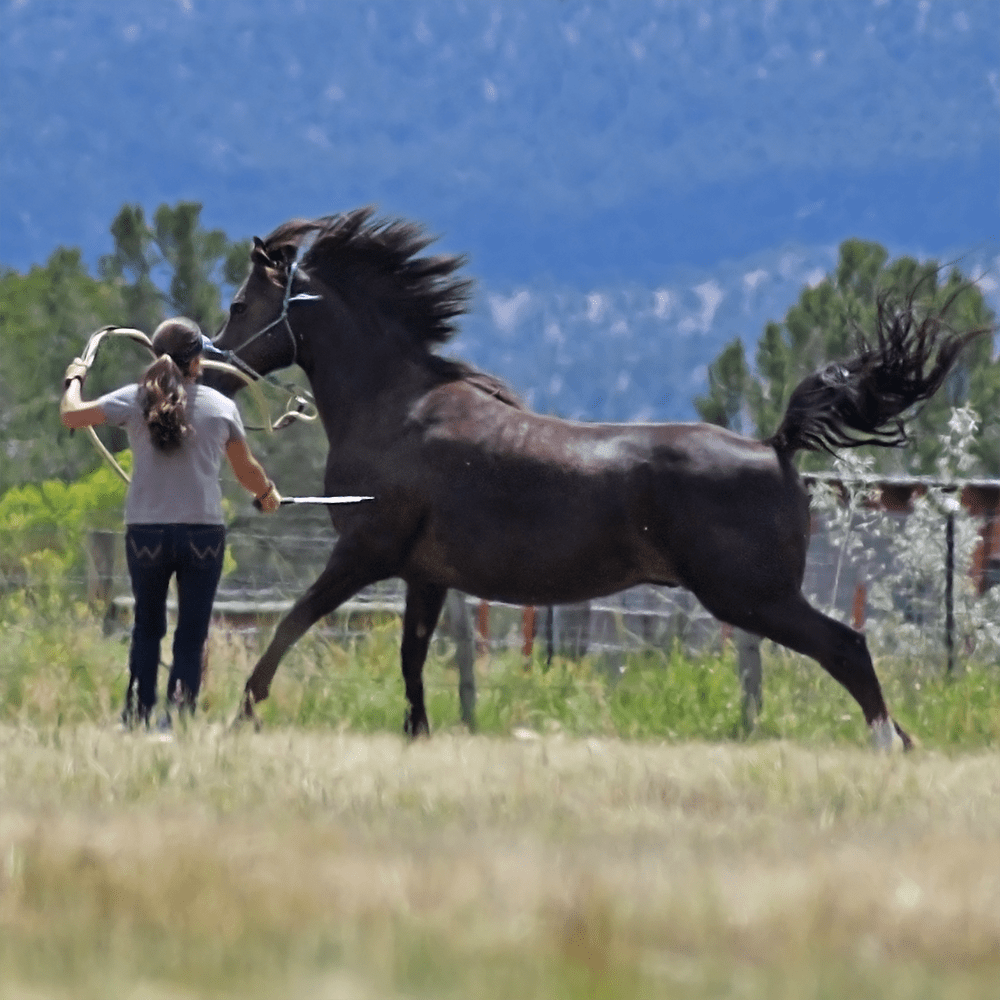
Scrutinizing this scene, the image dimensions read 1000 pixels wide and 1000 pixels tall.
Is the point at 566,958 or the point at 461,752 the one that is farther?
the point at 461,752

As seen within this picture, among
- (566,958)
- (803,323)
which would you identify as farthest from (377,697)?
(803,323)

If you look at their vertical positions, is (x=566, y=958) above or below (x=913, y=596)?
below

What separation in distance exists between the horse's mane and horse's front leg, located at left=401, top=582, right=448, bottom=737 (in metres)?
1.09

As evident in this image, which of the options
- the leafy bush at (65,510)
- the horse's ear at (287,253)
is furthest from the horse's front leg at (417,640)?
the leafy bush at (65,510)

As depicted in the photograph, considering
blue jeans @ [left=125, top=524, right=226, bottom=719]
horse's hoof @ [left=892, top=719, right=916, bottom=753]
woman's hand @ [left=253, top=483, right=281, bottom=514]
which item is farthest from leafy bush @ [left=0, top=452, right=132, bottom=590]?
horse's hoof @ [left=892, top=719, right=916, bottom=753]

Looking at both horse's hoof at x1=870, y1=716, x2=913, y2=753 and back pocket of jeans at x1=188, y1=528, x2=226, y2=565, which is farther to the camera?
horse's hoof at x1=870, y1=716, x2=913, y2=753

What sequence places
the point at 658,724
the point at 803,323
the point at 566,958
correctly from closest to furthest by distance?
the point at 566,958
the point at 658,724
the point at 803,323

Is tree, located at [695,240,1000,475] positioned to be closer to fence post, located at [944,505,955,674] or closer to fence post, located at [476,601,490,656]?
fence post, located at [476,601,490,656]

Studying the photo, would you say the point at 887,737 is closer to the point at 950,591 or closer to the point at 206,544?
the point at 206,544

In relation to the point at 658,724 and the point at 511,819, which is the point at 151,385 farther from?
the point at 658,724

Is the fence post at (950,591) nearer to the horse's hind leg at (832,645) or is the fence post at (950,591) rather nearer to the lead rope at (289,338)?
the horse's hind leg at (832,645)

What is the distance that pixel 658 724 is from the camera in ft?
29.0

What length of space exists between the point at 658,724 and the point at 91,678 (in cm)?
299

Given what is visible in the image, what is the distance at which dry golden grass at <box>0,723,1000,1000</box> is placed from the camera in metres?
3.11
